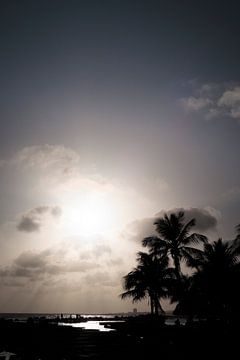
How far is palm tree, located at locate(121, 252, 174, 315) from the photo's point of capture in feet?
150

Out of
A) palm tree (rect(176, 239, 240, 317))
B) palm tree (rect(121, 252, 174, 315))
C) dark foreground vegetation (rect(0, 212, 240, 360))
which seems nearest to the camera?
dark foreground vegetation (rect(0, 212, 240, 360))

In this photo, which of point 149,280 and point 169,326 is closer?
point 169,326

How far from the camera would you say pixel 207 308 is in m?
42.6

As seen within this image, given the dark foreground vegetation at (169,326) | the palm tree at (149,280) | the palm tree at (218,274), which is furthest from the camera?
the palm tree at (149,280)

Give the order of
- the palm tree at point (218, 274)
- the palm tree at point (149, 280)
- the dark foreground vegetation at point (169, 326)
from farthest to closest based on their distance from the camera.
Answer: the palm tree at point (149, 280)
the palm tree at point (218, 274)
the dark foreground vegetation at point (169, 326)

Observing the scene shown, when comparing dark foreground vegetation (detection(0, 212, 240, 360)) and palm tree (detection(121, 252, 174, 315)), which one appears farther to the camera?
palm tree (detection(121, 252, 174, 315))

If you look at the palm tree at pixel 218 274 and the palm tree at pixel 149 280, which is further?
the palm tree at pixel 149 280

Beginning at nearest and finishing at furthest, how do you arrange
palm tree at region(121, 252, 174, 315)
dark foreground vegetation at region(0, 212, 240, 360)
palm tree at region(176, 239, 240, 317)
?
dark foreground vegetation at region(0, 212, 240, 360) < palm tree at region(176, 239, 240, 317) < palm tree at region(121, 252, 174, 315)

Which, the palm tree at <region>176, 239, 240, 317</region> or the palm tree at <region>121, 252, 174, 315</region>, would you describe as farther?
the palm tree at <region>121, 252, 174, 315</region>

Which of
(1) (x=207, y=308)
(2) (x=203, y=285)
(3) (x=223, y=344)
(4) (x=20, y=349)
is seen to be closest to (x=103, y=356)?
(3) (x=223, y=344)

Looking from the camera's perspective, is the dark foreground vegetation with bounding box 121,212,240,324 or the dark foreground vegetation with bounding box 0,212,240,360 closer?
the dark foreground vegetation with bounding box 0,212,240,360

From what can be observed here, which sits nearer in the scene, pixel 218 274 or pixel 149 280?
pixel 218 274

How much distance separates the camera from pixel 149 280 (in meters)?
46.1

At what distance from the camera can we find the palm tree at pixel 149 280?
4569cm
